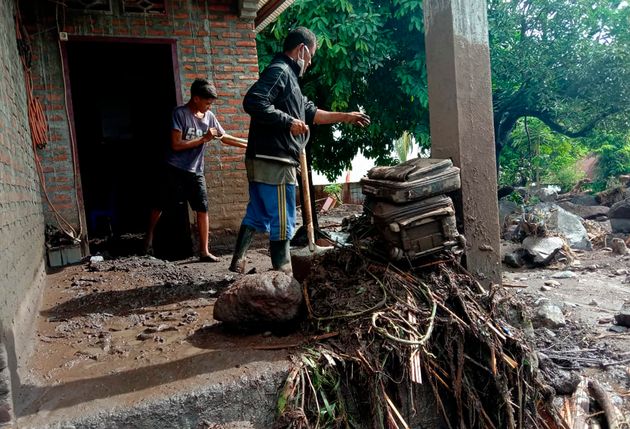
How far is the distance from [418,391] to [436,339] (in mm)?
314

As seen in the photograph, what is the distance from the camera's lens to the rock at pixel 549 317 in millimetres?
Result: 4039

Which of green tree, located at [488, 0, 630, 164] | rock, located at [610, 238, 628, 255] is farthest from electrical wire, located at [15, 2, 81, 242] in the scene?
green tree, located at [488, 0, 630, 164]

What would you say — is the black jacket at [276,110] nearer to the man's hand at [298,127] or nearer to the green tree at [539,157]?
the man's hand at [298,127]

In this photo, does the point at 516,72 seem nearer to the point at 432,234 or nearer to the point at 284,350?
the point at 432,234

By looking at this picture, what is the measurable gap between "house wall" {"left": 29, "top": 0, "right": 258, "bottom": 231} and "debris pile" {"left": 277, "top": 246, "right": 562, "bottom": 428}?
3.09 m

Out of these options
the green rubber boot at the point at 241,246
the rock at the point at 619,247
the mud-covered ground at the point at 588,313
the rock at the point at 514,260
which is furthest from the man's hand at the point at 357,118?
the rock at the point at 619,247

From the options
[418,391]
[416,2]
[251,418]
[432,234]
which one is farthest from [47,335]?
[416,2]

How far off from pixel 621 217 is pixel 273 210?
26.9 ft

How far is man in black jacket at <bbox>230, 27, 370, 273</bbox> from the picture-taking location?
11.2 ft

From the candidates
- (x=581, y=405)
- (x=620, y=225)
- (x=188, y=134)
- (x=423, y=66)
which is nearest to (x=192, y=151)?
(x=188, y=134)

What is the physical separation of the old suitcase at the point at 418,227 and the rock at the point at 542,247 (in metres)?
4.43

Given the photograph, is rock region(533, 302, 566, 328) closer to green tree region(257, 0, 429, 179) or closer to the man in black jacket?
the man in black jacket

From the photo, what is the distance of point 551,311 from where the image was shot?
162 inches

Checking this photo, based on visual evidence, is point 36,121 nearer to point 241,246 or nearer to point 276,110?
point 241,246
